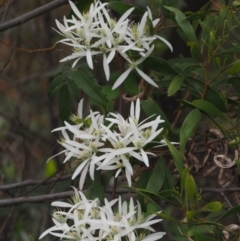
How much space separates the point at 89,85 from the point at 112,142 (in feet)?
0.79

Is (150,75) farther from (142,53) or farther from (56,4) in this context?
(56,4)

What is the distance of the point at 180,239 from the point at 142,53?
2.55 feet

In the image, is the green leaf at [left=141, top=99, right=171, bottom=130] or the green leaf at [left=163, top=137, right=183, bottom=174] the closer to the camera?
the green leaf at [left=163, top=137, right=183, bottom=174]

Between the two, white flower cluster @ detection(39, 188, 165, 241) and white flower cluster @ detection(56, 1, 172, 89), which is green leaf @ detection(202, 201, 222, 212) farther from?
white flower cluster @ detection(56, 1, 172, 89)

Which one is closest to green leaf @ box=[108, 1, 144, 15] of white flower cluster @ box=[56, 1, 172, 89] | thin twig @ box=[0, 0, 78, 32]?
white flower cluster @ box=[56, 1, 172, 89]

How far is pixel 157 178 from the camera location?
1206 millimetres

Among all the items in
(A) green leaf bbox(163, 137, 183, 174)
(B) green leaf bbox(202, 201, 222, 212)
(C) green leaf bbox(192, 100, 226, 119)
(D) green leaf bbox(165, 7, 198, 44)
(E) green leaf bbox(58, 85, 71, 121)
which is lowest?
(B) green leaf bbox(202, 201, 222, 212)

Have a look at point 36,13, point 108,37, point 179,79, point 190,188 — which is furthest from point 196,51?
point 36,13

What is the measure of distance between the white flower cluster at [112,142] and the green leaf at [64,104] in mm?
209

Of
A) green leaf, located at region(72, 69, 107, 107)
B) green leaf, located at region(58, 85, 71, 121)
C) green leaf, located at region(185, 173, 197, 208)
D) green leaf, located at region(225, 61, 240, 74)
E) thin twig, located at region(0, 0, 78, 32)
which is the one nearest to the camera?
green leaf, located at region(185, 173, 197, 208)

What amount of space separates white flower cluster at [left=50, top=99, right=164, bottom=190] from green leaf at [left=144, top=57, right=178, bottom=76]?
0.36 ft

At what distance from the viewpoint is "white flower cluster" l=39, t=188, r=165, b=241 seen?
1102 mm

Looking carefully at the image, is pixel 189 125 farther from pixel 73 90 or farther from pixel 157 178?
pixel 73 90

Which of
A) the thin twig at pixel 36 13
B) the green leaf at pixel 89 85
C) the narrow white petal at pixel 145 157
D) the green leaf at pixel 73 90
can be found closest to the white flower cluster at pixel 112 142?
the narrow white petal at pixel 145 157
